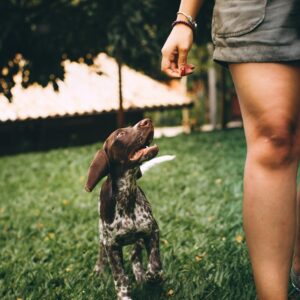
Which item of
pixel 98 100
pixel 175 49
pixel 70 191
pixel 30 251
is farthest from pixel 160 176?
pixel 98 100

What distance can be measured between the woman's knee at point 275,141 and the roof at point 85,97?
1075 centimetres

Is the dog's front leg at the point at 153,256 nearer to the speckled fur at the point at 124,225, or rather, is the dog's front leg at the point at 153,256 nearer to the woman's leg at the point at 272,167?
the speckled fur at the point at 124,225

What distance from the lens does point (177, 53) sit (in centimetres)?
218

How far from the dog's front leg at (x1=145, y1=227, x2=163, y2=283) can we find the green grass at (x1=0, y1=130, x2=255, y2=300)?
0.11 m

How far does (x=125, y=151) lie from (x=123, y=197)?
244 millimetres

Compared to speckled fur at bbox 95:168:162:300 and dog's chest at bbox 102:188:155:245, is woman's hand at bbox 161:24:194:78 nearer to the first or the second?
speckled fur at bbox 95:168:162:300

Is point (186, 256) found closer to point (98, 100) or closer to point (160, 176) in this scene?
point (160, 176)

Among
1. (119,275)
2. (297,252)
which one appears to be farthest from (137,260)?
(297,252)

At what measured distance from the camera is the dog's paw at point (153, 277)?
2.77 m

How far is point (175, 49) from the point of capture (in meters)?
2.17

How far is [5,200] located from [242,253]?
356 cm

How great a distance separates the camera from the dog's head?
2.48m

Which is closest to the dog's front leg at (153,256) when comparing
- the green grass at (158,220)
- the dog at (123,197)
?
the dog at (123,197)

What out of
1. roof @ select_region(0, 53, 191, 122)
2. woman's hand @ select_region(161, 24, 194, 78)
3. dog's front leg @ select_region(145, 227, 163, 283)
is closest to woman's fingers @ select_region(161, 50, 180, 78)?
woman's hand @ select_region(161, 24, 194, 78)
